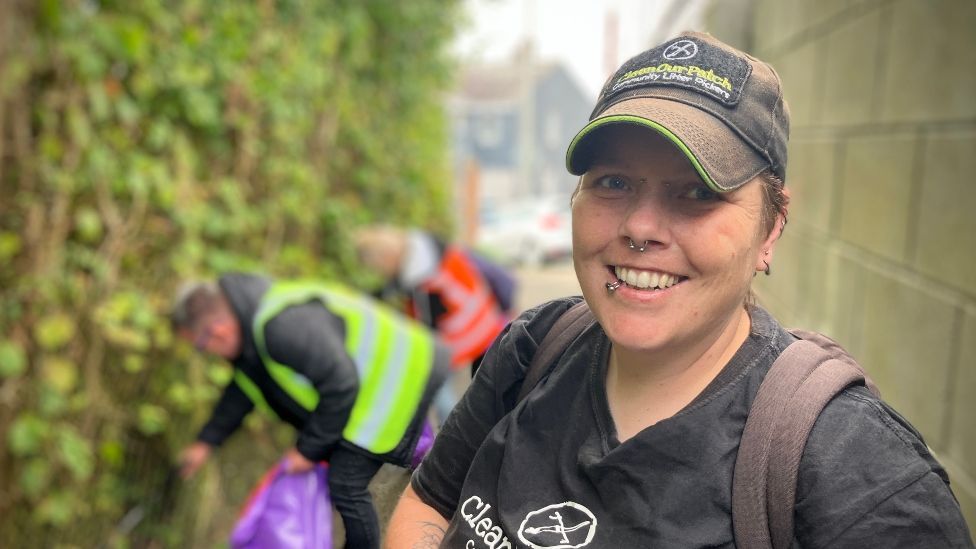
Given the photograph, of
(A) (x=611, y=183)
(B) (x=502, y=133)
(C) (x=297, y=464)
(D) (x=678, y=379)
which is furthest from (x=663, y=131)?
(B) (x=502, y=133)

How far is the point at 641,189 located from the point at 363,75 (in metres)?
5.68

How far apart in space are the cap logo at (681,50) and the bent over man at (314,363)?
52.4 inches

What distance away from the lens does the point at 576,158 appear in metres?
1.25

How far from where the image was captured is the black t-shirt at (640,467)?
101 cm

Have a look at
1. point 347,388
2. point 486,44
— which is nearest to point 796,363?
point 347,388

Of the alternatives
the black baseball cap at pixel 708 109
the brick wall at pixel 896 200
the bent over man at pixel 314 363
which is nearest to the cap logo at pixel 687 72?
the black baseball cap at pixel 708 109

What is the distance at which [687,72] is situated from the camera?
1.17 metres

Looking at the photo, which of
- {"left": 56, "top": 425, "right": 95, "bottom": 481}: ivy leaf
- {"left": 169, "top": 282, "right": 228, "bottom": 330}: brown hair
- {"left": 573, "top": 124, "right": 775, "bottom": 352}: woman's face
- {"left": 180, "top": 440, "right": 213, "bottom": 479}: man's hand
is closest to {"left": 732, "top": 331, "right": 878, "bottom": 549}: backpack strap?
{"left": 573, "top": 124, "right": 775, "bottom": 352}: woman's face

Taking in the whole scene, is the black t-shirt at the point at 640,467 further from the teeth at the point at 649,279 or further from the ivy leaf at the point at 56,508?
the ivy leaf at the point at 56,508

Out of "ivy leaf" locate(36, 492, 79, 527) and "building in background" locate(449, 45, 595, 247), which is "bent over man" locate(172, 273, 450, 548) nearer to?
"ivy leaf" locate(36, 492, 79, 527)

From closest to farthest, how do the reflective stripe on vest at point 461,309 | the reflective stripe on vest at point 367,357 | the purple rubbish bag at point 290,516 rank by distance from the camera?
the purple rubbish bag at point 290,516 → the reflective stripe on vest at point 367,357 → the reflective stripe on vest at point 461,309

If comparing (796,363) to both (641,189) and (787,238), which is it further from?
(787,238)

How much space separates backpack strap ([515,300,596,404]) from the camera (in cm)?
142

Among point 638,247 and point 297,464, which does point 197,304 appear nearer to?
point 297,464
